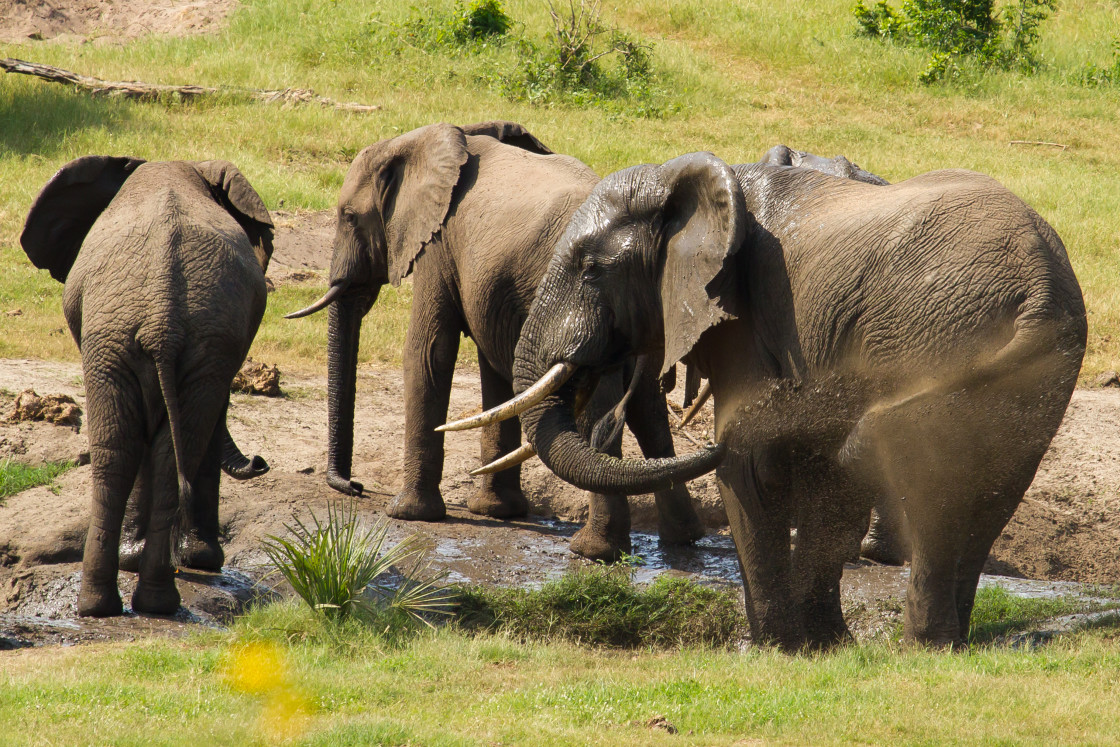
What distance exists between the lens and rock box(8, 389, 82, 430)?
30.7 ft

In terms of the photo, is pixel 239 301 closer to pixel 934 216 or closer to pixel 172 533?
pixel 172 533

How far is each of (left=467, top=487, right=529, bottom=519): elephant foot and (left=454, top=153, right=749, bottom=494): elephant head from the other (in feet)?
10.1

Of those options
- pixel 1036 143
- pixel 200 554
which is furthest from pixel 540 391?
pixel 1036 143

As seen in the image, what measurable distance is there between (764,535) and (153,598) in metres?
3.02

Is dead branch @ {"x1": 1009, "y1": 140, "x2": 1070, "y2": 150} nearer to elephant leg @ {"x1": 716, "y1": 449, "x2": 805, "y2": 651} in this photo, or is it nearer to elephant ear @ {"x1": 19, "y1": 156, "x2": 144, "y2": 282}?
elephant ear @ {"x1": 19, "y1": 156, "x2": 144, "y2": 282}

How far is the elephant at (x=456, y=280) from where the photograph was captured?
7.75 m

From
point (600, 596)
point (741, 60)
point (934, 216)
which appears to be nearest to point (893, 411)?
point (934, 216)

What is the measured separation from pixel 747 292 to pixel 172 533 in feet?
11.2

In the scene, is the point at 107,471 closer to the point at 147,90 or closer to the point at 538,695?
the point at 538,695

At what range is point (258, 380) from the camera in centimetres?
1084

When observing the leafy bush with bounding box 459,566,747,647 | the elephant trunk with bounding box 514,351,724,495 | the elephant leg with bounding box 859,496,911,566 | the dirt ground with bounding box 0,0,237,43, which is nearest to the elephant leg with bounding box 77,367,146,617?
the leafy bush with bounding box 459,566,747,647

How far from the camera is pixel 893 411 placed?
472cm

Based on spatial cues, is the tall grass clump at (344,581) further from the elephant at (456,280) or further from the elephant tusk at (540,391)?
the elephant at (456,280)

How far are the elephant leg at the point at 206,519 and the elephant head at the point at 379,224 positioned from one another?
5.23ft
